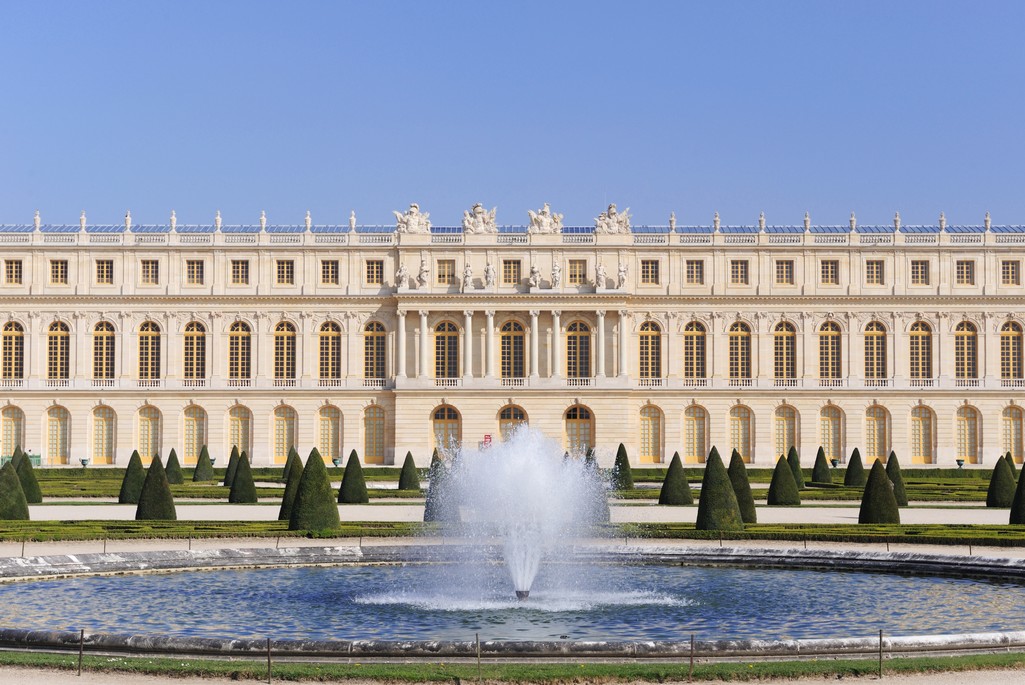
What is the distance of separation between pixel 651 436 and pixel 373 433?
11.6m

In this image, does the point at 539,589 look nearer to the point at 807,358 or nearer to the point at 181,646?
the point at 181,646

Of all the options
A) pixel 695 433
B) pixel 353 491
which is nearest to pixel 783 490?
pixel 353 491

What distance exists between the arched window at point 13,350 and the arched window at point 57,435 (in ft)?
7.35

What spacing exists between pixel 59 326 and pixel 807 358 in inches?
1226

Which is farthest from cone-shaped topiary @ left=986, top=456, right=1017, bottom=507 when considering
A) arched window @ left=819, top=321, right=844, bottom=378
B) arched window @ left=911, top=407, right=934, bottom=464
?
arched window @ left=819, top=321, right=844, bottom=378

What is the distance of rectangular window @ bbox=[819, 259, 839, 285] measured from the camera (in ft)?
189

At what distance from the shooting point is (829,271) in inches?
2269

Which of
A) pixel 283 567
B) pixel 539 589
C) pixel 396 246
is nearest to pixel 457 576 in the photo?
pixel 539 589

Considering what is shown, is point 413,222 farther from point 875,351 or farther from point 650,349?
point 875,351

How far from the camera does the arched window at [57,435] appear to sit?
186 feet

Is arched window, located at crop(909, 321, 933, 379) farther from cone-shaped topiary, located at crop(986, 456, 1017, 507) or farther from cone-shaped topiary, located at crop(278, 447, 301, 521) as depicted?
cone-shaped topiary, located at crop(278, 447, 301, 521)

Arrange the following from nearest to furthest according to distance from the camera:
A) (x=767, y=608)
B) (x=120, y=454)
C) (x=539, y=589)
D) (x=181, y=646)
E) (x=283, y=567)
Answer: (x=181, y=646), (x=767, y=608), (x=539, y=589), (x=283, y=567), (x=120, y=454)

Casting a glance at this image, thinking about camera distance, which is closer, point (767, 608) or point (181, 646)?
point (181, 646)

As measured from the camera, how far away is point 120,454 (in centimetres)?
5675
